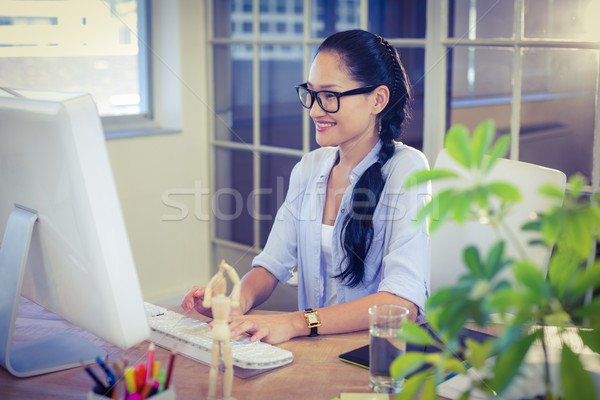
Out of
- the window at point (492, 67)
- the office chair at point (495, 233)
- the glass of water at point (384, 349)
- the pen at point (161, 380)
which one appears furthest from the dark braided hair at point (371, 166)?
the pen at point (161, 380)

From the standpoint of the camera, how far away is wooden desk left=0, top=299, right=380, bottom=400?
1019mm

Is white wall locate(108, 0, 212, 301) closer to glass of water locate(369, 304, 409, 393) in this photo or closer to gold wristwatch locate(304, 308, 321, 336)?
gold wristwatch locate(304, 308, 321, 336)

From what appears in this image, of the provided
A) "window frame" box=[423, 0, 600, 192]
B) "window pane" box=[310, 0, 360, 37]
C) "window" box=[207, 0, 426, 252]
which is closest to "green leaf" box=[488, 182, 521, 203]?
"window frame" box=[423, 0, 600, 192]

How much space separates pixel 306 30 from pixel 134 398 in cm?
221

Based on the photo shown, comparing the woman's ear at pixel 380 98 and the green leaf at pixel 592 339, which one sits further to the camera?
the woman's ear at pixel 380 98

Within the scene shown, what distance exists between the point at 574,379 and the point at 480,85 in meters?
1.82

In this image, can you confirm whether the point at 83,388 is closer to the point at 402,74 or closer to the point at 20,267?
the point at 20,267

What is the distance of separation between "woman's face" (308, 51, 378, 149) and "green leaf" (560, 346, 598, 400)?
3.87 ft

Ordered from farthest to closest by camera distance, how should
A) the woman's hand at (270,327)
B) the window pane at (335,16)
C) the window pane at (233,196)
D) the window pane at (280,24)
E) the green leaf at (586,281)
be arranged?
1. the window pane at (233,196)
2. the window pane at (280,24)
3. the window pane at (335,16)
4. the woman's hand at (270,327)
5. the green leaf at (586,281)

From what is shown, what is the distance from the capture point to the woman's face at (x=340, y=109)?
162 cm

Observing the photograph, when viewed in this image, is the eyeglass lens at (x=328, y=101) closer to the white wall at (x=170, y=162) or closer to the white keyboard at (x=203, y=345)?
the white keyboard at (x=203, y=345)

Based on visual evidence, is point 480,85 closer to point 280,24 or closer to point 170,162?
point 280,24

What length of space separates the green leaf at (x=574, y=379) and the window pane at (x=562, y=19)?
5.24 feet

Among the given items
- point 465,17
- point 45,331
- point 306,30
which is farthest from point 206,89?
point 45,331
